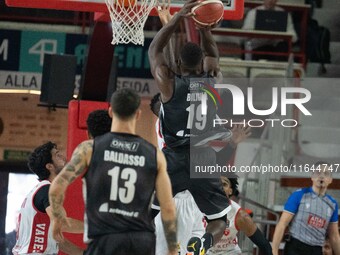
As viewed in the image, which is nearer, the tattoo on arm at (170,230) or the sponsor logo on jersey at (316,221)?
the tattoo on arm at (170,230)

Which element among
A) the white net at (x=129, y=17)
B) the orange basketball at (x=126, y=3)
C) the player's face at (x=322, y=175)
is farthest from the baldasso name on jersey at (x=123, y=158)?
the player's face at (x=322, y=175)

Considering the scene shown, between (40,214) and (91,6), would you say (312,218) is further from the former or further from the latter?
(40,214)

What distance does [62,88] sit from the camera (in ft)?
45.4

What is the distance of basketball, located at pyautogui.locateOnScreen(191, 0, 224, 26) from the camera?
10766mm

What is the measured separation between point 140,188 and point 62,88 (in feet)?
17.1

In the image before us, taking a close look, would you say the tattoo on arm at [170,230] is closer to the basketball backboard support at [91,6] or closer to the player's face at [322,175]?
the basketball backboard support at [91,6]

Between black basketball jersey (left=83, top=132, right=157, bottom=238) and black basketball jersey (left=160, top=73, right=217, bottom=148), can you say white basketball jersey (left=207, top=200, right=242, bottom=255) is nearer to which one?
black basketball jersey (left=160, top=73, right=217, bottom=148)

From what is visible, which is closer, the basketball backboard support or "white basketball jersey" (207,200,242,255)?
the basketball backboard support

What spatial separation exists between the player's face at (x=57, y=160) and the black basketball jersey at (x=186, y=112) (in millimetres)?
1024

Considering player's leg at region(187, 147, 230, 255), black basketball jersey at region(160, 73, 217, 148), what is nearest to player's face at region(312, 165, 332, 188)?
player's leg at region(187, 147, 230, 255)

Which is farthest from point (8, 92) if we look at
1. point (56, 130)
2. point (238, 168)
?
point (238, 168)

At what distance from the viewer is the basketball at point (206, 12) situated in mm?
10766

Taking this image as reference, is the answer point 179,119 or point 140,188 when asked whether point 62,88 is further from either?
point 140,188

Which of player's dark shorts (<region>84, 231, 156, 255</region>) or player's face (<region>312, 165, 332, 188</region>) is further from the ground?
player's face (<region>312, 165, 332, 188</region>)
